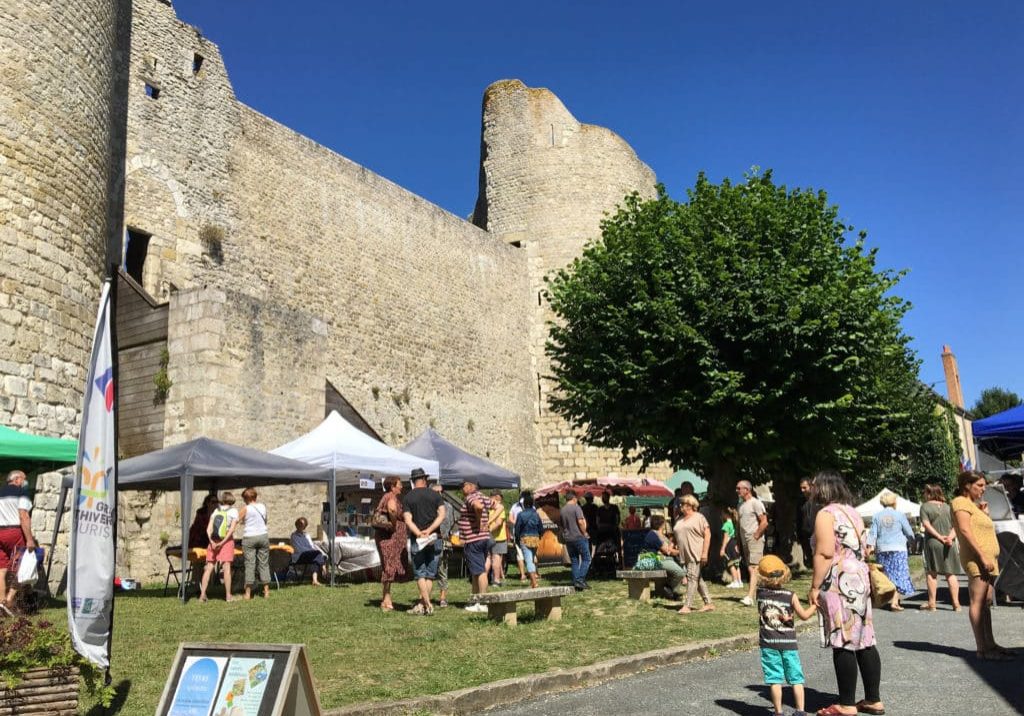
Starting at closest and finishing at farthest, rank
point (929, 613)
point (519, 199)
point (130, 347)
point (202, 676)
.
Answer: point (202, 676) < point (929, 613) < point (130, 347) < point (519, 199)

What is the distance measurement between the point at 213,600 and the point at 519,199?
21.8 meters

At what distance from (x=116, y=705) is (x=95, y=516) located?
40.1 inches

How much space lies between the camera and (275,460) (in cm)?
1088

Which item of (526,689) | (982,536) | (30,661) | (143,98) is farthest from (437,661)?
(143,98)

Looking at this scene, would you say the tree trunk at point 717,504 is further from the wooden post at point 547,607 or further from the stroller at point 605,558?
the wooden post at point 547,607

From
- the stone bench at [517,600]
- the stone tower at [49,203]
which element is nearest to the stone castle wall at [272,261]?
the stone tower at [49,203]

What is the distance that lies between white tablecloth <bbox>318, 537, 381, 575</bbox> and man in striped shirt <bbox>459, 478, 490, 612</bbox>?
12.5 feet

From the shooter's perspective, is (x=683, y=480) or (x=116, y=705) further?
(x=683, y=480)

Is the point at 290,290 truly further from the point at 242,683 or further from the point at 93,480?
the point at 242,683

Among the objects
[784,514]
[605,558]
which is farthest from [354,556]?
[784,514]

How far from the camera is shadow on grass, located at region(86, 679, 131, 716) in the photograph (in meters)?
4.66

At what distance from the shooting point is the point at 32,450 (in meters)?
8.62

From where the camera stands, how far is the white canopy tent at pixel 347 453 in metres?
11.9

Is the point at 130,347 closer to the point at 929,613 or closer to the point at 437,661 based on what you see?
the point at 437,661
